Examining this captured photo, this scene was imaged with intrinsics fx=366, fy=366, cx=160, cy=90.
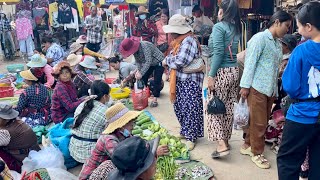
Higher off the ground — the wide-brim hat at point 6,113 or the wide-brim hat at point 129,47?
the wide-brim hat at point 129,47

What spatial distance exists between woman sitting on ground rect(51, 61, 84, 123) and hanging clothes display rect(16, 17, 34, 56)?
822 centimetres

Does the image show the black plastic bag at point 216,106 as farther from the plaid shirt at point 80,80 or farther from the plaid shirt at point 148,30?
the plaid shirt at point 148,30

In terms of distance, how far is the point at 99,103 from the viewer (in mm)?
4164

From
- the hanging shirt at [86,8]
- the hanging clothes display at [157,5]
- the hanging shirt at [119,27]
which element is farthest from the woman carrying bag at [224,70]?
the hanging shirt at [86,8]

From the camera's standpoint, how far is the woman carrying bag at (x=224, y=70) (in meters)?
4.23

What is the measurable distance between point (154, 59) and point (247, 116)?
301 cm

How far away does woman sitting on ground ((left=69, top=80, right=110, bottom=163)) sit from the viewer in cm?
407

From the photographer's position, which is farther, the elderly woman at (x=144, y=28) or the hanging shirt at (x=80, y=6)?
the hanging shirt at (x=80, y=6)

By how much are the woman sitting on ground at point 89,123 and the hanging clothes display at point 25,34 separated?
935 cm

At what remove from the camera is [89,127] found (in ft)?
13.4

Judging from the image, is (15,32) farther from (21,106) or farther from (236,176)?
(236,176)

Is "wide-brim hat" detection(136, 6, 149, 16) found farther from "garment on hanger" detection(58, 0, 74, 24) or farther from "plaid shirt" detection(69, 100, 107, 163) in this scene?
"plaid shirt" detection(69, 100, 107, 163)

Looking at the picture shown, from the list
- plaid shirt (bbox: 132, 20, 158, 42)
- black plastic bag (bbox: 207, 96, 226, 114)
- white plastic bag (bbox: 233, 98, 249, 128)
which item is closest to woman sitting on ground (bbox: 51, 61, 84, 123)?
black plastic bag (bbox: 207, 96, 226, 114)

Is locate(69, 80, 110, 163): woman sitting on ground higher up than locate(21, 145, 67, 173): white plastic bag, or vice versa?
locate(69, 80, 110, 163): woman sitting on ground
